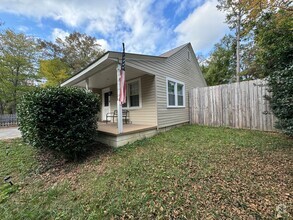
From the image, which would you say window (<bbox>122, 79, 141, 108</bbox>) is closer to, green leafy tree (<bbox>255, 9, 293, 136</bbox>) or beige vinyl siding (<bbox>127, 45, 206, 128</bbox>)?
beige vinyl siding (<bbox>127, 45, 206, 128</bbox>)

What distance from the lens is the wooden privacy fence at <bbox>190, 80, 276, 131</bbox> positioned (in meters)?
5.79

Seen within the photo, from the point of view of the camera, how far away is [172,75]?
7512mm

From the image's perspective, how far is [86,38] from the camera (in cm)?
2006

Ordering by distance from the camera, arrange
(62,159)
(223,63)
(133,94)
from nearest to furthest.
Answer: (62,159) → (133,94) → (223,63)

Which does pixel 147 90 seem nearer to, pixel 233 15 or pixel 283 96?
pixel 283 96

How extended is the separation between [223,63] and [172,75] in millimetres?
12371

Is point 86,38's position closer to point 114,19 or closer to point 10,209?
point 114,19

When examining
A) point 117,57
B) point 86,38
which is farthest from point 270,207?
point 86,38

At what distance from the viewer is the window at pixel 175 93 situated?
7.19m

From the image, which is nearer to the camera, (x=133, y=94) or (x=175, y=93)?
(x=133, y=94)

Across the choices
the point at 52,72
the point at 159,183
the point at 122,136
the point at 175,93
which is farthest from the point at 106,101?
the point at 52,72

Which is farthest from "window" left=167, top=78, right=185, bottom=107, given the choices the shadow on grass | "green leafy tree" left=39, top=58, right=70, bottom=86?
"green leafy tree" left=39, top=58, right=70, bottom=86

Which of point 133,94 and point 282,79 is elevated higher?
point 133,94

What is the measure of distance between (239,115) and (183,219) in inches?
239
